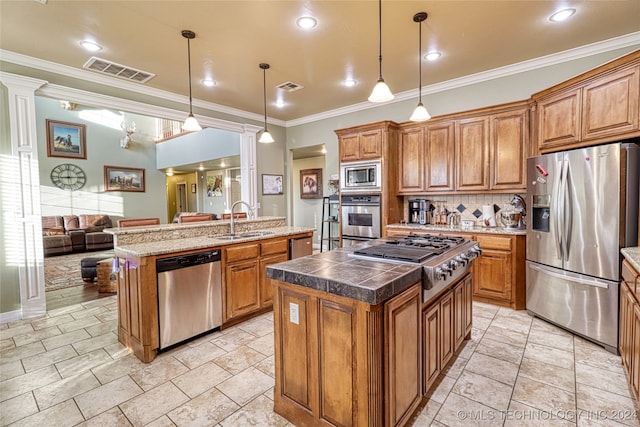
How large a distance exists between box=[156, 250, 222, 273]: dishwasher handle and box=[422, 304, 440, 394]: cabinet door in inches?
76.9

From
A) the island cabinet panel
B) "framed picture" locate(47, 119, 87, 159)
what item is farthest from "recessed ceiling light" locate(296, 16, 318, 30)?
"framed picture" locate(47, 119, 87, 159)

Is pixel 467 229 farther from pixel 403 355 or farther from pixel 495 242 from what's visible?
pixel 403 355

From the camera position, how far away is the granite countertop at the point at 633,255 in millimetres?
1837

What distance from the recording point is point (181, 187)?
12664 millimetres

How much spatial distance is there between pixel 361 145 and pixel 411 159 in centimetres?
78

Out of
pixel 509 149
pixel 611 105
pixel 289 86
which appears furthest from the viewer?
pixel 289 86

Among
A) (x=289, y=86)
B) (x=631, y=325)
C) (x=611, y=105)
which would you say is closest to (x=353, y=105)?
(x=289, y=86)

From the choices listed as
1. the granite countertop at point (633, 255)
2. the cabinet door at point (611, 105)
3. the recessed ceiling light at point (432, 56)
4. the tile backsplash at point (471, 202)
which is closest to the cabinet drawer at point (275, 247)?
the tile backsplash at point (471, 202)

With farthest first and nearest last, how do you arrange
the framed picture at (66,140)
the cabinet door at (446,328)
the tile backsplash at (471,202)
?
the framed picture at (66,140) → the tile backsplash at (471,202) → the cabinet door at (446,328)

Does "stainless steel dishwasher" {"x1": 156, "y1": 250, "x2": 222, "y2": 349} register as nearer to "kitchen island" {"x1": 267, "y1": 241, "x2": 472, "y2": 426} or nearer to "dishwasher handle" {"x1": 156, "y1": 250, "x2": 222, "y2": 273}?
"dishwasher handle" {"x1": 156, "y1": 250, "x2": 222, "y2": 273}

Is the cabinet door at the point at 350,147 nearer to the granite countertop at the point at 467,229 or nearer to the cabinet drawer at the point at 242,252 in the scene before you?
the granite countertop at the point at 467,229

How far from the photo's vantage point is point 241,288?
122 inches

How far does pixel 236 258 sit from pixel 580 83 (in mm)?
3675

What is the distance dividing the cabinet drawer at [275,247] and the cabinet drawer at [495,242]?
232 cm
